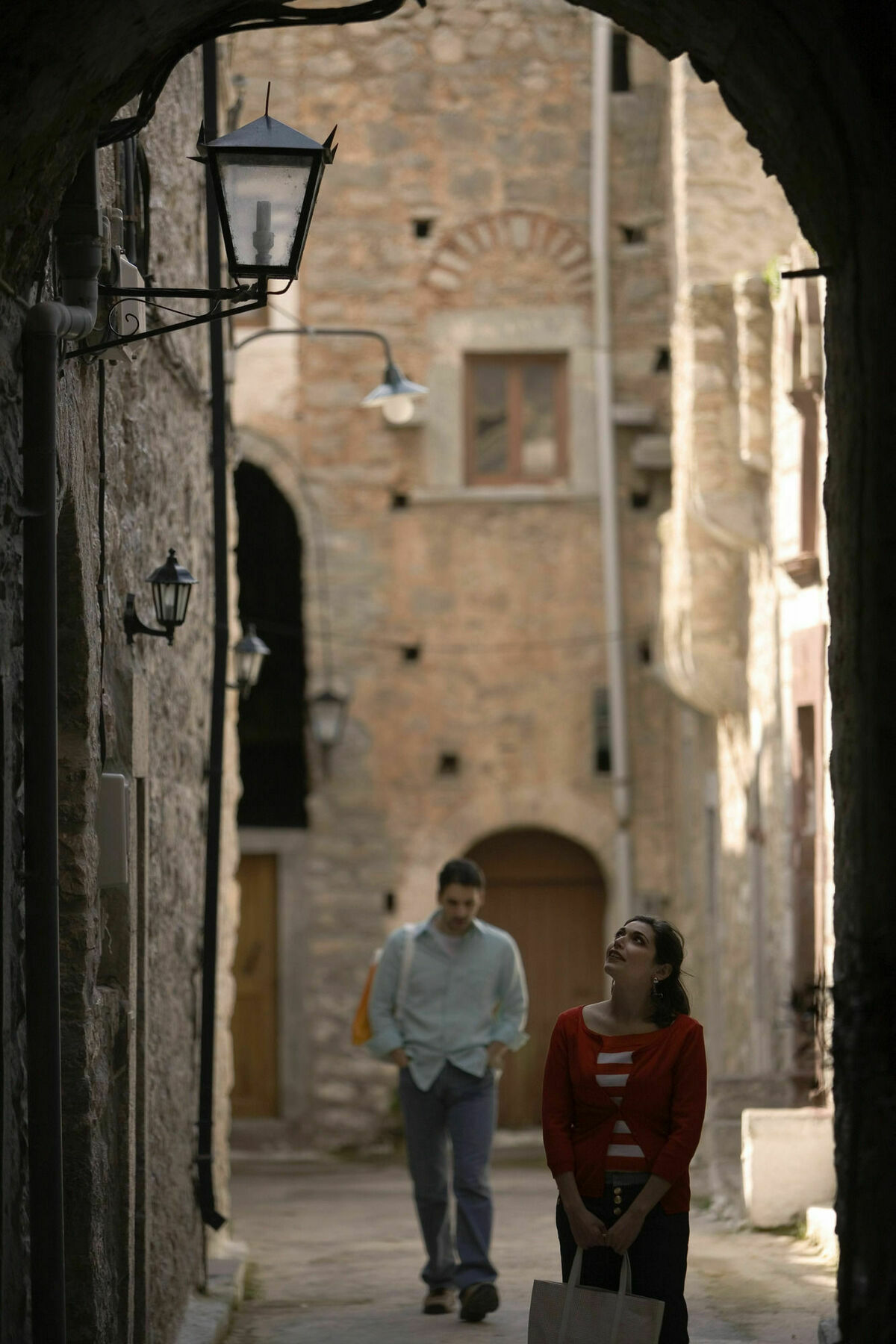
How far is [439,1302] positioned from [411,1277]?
48.1 inches

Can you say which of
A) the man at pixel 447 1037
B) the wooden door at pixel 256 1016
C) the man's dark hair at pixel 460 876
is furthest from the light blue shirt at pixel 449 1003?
the wooden door at pixel 256 1016

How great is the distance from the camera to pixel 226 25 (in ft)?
15.4

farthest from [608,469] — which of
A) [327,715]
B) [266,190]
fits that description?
[266,190]

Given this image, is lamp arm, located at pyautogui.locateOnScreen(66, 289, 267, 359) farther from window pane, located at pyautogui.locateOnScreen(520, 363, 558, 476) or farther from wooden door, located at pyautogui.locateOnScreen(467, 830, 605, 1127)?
wooden door, located at pyautogui.locateOnScreen(467, 830, 605, 1127)

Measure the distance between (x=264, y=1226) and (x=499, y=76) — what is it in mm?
9861

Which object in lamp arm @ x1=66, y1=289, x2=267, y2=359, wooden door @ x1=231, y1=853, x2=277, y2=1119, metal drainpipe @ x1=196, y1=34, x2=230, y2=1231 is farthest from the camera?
wooden door @ x1=231, y1=853, x2=277, y2=1119

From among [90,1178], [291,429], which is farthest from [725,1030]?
[90,1178]

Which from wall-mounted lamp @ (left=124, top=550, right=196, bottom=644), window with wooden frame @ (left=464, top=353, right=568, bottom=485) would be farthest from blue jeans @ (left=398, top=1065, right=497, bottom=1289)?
window with wooden frame @ (left=464, top=353, right=568, bottom=485)

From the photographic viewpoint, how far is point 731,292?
1180 centimetres

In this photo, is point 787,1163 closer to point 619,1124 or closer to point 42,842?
point 619,1124

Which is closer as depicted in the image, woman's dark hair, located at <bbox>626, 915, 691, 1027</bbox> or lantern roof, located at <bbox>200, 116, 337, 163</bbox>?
woman's dark hair, located at <bbox>626, 915, 691, 1027</bbox>

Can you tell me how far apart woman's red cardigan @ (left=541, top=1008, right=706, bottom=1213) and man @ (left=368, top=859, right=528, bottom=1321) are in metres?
2.46

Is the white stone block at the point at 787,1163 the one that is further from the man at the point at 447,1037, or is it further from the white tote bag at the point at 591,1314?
the white tote bag at the point at 591,1314

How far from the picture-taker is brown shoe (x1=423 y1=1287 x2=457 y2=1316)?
6969 mm
